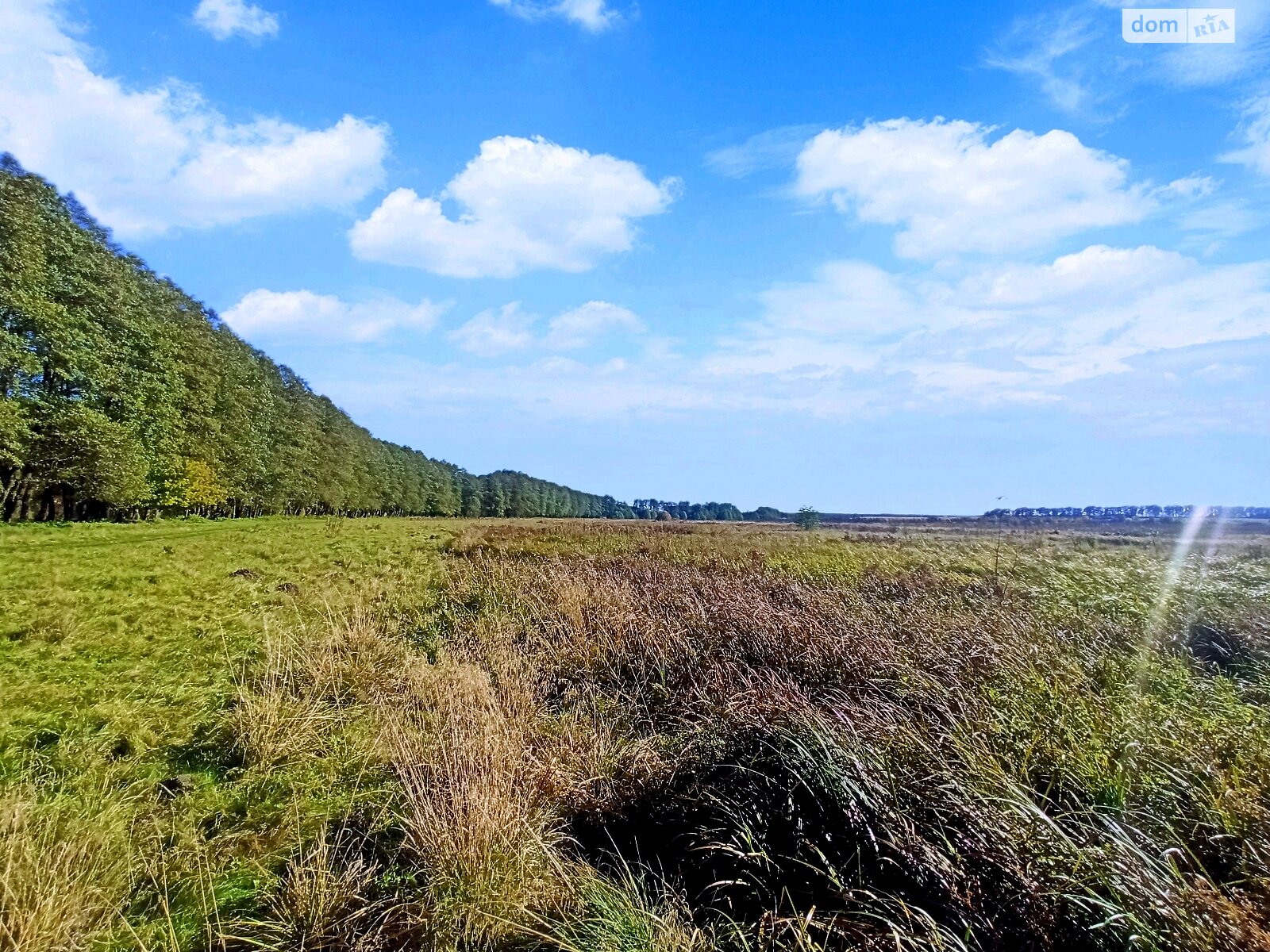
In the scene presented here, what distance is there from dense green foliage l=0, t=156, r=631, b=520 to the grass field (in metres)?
19.0

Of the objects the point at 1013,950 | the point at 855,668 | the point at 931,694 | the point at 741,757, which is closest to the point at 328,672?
the point at 741,757

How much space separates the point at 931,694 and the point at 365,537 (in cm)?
2314

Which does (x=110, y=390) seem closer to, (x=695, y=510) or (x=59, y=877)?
(x=59, y=877)

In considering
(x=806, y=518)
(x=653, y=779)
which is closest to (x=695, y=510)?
(x=806, y=518)

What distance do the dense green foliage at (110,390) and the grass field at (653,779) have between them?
1904 centimetres

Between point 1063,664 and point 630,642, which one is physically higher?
point 1063,664

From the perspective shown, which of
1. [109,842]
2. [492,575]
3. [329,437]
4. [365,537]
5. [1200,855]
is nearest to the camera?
[1200,855]

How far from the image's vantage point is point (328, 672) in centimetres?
610

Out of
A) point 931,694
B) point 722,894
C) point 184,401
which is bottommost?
point 722,894

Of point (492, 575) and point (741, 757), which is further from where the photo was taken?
point (492, 575)

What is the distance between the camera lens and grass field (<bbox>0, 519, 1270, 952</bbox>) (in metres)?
2.60

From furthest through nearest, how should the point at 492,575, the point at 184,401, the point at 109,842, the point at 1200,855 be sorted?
the point at 184,401
the point at 492,575
the point at 109,842
the point at 1200,855

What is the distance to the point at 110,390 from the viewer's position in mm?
24266

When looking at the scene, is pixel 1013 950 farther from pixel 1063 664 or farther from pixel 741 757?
pixel 1063 664
